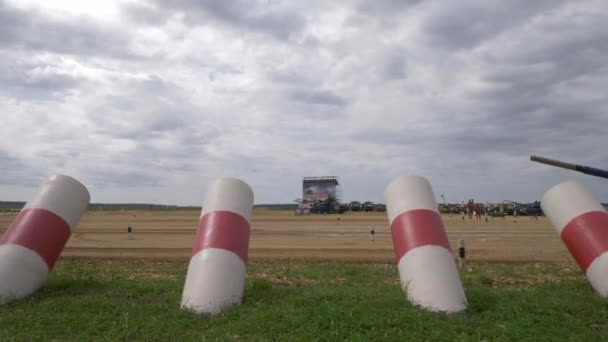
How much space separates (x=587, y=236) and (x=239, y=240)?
16.4 ft

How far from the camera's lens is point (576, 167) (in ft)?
30.5

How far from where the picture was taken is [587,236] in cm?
696

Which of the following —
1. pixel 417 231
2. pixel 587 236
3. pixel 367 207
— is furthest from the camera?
pixel 367 207

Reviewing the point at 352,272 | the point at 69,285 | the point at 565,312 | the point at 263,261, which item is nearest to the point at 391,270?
the point at 352,272

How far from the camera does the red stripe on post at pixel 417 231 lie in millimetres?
6422

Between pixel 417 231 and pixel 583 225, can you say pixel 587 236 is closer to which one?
pixel 583 225

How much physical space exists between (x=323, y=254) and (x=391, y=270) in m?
4.75

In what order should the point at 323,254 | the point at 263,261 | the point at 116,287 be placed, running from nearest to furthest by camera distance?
1. the point at 116,287
2. the point at 263,261
3. the point at 323,254

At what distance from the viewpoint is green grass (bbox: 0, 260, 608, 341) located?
5133mm

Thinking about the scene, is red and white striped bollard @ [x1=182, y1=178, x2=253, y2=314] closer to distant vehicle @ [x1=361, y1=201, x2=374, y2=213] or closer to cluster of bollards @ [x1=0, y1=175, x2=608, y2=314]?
cluster of bollards @ [x1=0, y1=175, x2=608, y2=314]

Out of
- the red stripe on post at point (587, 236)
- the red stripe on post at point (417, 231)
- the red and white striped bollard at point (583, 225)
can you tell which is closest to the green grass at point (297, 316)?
the red and white striped bollard at point (583, 225)

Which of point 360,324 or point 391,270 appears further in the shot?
point 391,270

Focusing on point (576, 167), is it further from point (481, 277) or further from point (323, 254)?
point (323, 254)

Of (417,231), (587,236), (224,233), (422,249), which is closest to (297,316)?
(224,233)
